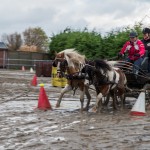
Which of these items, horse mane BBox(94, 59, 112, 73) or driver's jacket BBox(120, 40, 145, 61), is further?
driver's jacket BBox(120, 40, 145, 61)

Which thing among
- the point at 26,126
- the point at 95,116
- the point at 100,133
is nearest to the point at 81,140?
the point at 100,133

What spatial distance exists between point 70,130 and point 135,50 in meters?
5.50

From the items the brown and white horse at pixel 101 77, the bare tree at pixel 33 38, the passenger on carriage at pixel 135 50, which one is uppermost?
the bare tree at pixel 33 38

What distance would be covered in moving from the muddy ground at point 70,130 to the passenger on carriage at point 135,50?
1583 mm

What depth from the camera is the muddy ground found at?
768 centimetres

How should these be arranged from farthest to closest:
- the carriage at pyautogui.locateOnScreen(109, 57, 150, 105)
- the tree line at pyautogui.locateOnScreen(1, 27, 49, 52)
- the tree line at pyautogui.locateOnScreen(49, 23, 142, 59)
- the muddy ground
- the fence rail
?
the tree line at pyautogui.locateOnScreen(1, 27, 49, 52) < the fence rail < the tree line at pyautogui.locateOnScreen(49, 23, 142, 59) < the carriage at pyautogui.locateOnScreen(109, 57, 150, 105) < the muddy ground

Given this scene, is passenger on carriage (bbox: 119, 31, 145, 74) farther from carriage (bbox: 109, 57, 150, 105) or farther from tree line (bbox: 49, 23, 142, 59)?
tree line (bbox: 49, 23, 142, 59)

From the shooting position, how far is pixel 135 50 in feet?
45.9

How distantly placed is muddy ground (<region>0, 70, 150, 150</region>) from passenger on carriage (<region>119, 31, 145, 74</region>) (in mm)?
1583

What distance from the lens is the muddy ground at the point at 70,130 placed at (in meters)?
7.68

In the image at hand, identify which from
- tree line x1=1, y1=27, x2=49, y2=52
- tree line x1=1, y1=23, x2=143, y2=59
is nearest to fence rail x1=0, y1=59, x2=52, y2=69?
tree line x1=1, y1=23, x2=143, y2=59

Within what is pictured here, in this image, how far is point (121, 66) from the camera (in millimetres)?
14109

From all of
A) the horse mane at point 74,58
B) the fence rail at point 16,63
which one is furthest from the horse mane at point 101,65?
the fence rail at point 16,63

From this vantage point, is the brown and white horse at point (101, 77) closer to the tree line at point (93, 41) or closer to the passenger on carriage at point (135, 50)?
the passenger on carriage at point (135, 50)
